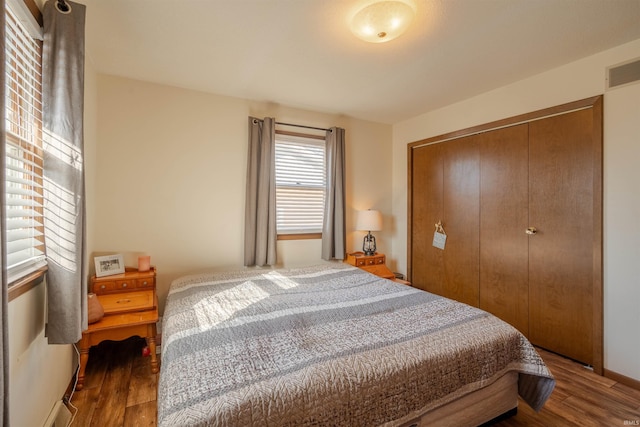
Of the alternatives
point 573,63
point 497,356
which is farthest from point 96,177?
point 573,63

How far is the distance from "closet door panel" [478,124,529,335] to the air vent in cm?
61

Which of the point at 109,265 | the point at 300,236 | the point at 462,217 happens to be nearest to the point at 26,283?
the point at 109,265

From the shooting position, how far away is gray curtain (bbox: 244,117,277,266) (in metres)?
Answer: 3.07

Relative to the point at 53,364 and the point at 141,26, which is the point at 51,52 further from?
the point at 53,364

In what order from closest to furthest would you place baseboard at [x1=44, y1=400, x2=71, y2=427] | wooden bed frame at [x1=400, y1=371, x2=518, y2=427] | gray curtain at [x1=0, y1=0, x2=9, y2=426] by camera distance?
gray curtain at [x1=0, y1=0, x2=9, y2=426]
wooden bed frame at [x1=400, y1=371, x2=518, y2=427]
baseboard at [x1=44, y1=400, x2=71, y2=427]

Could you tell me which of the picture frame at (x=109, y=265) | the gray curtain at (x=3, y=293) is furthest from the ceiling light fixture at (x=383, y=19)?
the picture frame at (x=109, y=265)

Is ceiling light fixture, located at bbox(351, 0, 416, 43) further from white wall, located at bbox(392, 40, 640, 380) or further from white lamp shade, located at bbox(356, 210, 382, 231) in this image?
white lamp shade, located at bbox(356, 210, 382, 231)

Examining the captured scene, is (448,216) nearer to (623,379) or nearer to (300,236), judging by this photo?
(300,236)

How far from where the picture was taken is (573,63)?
7.68 feet

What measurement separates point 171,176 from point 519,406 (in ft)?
10.8

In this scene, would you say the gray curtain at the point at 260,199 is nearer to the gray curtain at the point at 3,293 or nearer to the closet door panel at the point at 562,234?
the gray curtain at the point at 3,293

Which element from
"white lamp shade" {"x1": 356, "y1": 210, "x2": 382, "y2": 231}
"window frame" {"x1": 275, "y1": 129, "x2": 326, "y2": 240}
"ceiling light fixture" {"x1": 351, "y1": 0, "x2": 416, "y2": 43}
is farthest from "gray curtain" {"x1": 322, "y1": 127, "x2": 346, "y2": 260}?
"ceiling light fixture" {"x1": 351, "y1": 0, "x2": 416, "y2": 43}

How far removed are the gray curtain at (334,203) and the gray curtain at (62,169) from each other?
236cm

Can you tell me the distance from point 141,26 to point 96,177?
139 centimetres
